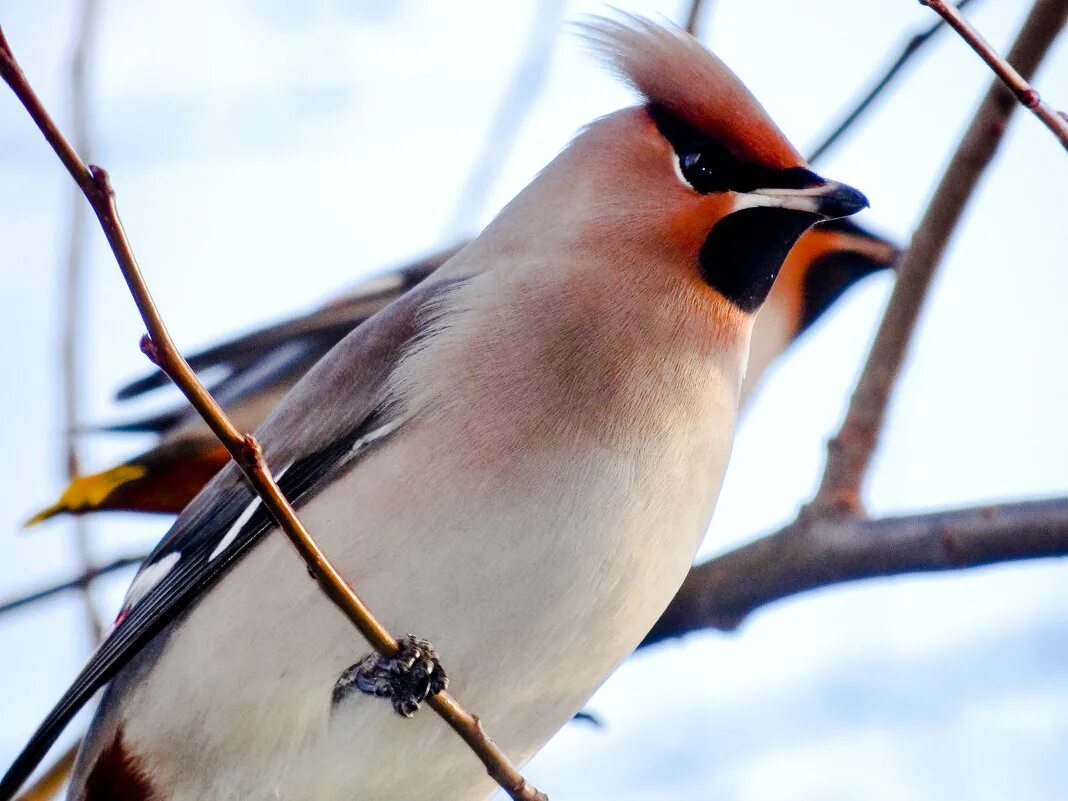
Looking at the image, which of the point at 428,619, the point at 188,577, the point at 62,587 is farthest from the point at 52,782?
the point at 428,619

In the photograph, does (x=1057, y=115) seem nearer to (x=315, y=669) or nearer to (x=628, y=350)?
(x=628, y=350)

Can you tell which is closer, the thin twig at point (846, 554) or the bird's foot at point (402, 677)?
the bird's foot at point (402, 677)

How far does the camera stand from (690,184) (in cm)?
341

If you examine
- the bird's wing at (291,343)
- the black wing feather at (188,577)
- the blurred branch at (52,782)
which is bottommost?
the blurred branch at (52,782)

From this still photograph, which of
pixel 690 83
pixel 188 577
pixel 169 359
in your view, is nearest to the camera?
pixel 169 359

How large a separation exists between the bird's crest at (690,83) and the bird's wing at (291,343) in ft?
5.01

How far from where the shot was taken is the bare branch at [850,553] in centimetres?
346

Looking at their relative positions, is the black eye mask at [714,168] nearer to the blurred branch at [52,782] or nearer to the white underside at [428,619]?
the white underside at [428,619]

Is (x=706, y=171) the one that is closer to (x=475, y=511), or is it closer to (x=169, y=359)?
(x=475, y=511)

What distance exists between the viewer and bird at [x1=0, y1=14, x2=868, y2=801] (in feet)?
9.12

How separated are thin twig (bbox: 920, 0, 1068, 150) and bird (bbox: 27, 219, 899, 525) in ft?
7.55

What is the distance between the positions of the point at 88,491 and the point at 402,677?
155 cm

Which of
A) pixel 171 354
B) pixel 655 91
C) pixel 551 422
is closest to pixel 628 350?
pixel 551 422

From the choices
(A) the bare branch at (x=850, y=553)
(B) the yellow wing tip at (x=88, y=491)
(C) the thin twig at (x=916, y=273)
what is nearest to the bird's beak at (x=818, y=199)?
(C) the thin twig at (x=916, y=273)
